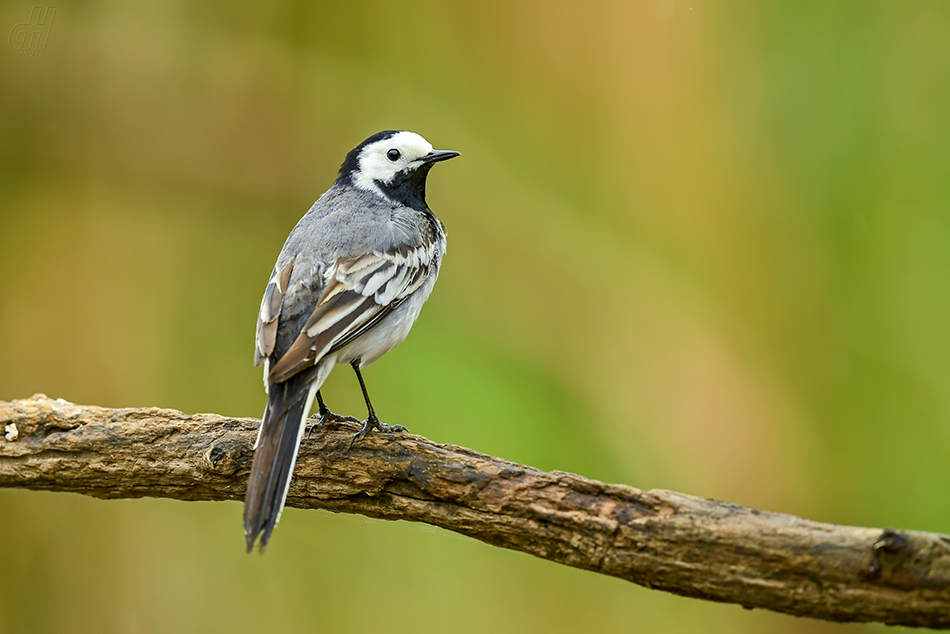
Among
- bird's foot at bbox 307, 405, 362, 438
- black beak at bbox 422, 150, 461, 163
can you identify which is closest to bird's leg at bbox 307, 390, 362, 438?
bird's foot at bbox 307, 405, 362, 438

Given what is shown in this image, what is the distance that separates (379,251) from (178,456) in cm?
95

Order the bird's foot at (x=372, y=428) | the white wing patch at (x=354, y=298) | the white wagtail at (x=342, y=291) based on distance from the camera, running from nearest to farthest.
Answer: the white wagtail at (x=342, y=291) → the white wing patch at (x=354, y=298) → the bird's foot at (x=372, y=428)

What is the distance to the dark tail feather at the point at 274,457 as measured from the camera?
2141mm

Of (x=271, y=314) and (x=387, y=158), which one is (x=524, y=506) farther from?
(x=387, y=158)

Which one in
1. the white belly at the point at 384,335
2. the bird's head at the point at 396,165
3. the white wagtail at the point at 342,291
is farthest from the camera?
the bird's head at the point at 396,165

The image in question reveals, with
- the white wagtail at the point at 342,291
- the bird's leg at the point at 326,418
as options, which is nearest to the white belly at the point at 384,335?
the white wagtail at the point at 342,291

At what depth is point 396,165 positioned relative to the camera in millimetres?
3363

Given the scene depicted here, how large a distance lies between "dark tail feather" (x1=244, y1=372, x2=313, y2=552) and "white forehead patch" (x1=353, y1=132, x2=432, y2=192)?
122cm

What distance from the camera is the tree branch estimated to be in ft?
6.09

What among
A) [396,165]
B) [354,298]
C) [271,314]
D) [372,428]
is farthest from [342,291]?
[396,165]

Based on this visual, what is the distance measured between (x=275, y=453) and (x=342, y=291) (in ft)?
2.06

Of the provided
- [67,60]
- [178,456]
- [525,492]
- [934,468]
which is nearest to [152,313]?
[67,60]

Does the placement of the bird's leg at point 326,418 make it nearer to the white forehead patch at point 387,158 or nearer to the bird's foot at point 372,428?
the bird's foot at point 372,428

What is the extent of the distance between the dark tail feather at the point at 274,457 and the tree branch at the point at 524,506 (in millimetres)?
290
